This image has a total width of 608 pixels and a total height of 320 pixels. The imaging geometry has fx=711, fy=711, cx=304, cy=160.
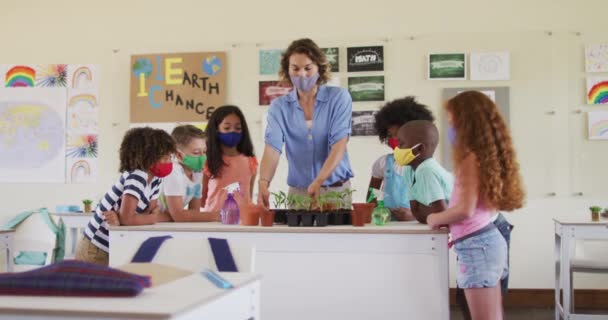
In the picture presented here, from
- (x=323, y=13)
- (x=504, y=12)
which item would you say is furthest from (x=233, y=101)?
(x=504, y=12)

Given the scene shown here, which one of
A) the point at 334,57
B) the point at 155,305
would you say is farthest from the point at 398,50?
the point at 155,305

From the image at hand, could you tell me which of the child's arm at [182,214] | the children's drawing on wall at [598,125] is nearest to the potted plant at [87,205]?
the child's arm at [182,214]

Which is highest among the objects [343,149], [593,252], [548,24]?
[548,24]

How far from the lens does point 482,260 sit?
246 cm

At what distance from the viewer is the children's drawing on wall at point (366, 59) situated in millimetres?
5238

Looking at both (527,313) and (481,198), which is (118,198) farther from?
(527,313)

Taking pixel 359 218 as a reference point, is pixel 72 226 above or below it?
below

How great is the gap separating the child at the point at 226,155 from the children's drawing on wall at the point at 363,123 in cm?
175

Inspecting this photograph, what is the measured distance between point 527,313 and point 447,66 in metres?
1.83

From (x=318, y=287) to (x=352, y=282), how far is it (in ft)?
0.44

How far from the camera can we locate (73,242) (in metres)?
5.37

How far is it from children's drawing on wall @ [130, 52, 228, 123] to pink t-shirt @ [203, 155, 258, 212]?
74.4 inches

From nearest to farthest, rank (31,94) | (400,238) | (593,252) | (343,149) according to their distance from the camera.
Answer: (400,238) < (343,149) < (593,252) < (31,94)

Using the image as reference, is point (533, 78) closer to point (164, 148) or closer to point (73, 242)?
point (164, 148)
